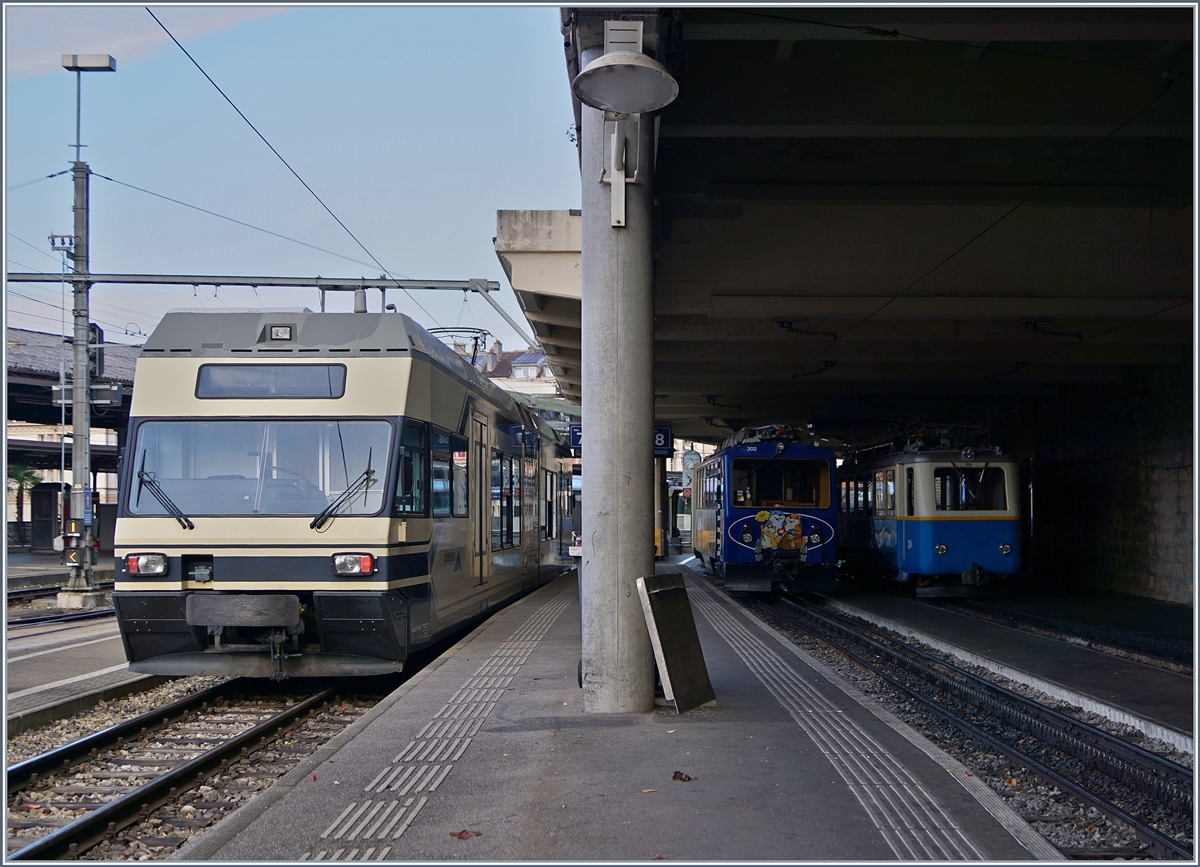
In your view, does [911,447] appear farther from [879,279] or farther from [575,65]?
[575,65]

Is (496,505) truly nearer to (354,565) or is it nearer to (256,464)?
(256,464)

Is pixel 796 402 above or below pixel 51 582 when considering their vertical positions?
above

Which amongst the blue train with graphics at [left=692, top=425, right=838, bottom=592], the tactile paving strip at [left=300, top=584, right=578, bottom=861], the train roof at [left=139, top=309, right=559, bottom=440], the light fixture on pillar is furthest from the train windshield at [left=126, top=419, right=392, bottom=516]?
the blue train with graphics at [left=692, top=425, right=838, bottom=592]

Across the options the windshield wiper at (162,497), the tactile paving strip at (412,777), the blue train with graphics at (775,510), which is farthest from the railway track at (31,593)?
the tactile paving strip at (412,777)

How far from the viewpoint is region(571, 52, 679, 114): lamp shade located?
607cm

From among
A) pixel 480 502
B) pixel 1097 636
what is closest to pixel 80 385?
pixel 480 502

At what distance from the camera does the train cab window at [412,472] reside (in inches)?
348

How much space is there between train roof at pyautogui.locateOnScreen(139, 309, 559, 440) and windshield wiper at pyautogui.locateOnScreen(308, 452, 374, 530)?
1.02m

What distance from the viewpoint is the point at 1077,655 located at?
12.2m

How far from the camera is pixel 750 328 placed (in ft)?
58.9

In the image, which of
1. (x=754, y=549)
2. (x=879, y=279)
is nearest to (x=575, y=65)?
(x=879, y=279)

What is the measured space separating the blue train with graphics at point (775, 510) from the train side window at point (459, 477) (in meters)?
9.10

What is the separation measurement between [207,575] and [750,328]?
11.5 metres

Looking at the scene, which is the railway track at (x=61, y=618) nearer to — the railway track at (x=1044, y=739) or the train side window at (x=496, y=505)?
the train side window at (x=496, y=505)
